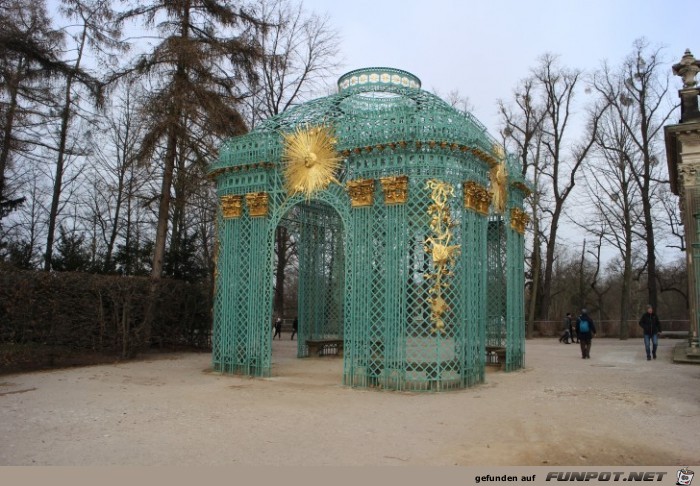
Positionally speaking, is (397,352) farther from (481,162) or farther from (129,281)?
(129,281)

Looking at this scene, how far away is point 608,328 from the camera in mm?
28953

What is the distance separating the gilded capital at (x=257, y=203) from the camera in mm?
11938

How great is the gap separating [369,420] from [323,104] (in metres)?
7.43

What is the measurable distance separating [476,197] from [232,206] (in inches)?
213

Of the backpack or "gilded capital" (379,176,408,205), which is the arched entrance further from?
the backpack

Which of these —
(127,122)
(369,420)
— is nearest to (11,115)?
(127,122)

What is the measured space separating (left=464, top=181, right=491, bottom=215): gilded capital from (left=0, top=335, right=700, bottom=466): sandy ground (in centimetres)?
345

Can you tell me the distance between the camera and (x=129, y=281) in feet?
47.3

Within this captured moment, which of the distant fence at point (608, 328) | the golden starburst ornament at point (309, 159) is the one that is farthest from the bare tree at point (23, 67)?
the distant fence at point (608, 328)

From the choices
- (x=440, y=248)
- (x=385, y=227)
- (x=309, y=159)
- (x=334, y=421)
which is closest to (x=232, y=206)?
(x=309, y=159)

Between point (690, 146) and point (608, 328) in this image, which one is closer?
point (690, 146)

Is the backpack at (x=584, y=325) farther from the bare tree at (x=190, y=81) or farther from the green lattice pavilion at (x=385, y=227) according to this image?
the bare tree at (x=190, y=81)

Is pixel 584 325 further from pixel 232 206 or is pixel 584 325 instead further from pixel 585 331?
pixel 232 206

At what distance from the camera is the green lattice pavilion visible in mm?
10000
